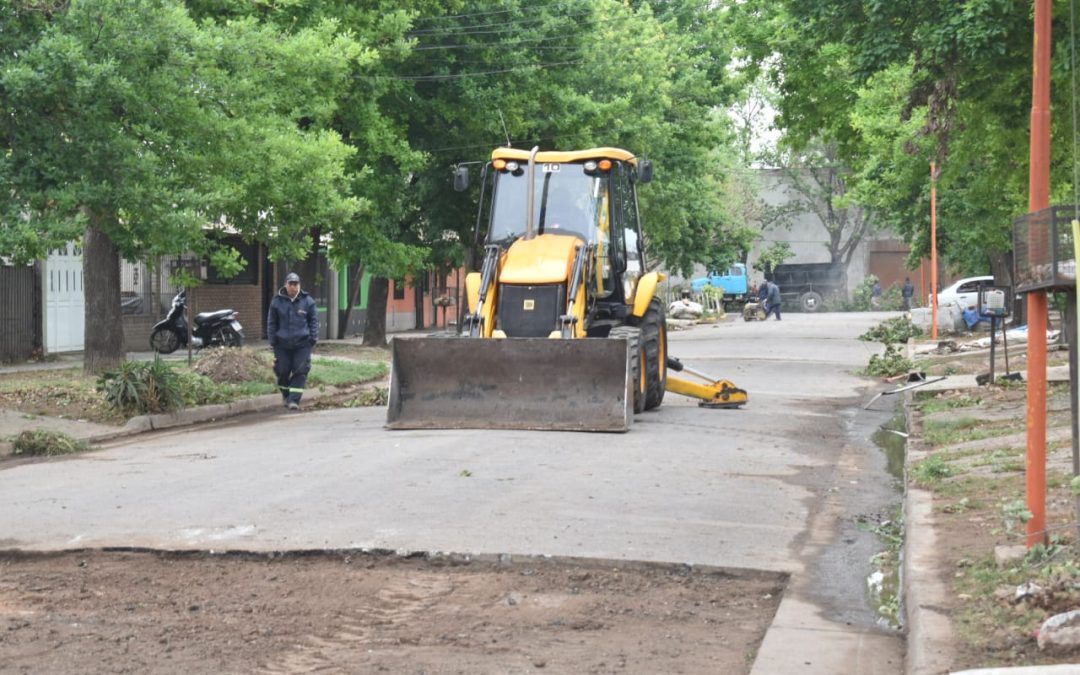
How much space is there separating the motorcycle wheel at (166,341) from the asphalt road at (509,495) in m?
13.7

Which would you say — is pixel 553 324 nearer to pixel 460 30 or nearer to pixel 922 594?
pixel 922 594

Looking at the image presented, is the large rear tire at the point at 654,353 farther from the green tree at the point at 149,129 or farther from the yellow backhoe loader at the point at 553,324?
the green tree at the point at 149,129

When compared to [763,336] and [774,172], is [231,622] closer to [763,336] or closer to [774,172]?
[763,336]

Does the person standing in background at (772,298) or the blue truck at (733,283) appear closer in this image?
the person standing in background at (772,298)

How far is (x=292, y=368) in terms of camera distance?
20.4m

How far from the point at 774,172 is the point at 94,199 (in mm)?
70318

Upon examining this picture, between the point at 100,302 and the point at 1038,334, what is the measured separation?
16.5m

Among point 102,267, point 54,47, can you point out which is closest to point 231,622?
point 54,47

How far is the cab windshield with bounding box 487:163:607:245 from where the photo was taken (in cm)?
1781

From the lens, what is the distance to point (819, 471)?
13211mm

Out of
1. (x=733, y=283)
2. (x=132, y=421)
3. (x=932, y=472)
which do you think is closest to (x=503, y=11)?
(x=132, y=421)

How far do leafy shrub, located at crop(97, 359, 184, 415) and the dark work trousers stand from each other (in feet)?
6.81

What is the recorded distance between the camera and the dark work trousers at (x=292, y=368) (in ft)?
66.6

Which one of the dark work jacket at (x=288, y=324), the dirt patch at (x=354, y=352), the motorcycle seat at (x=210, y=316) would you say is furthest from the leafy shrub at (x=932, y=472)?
the motorcycle seat at (x=210, y=316)
